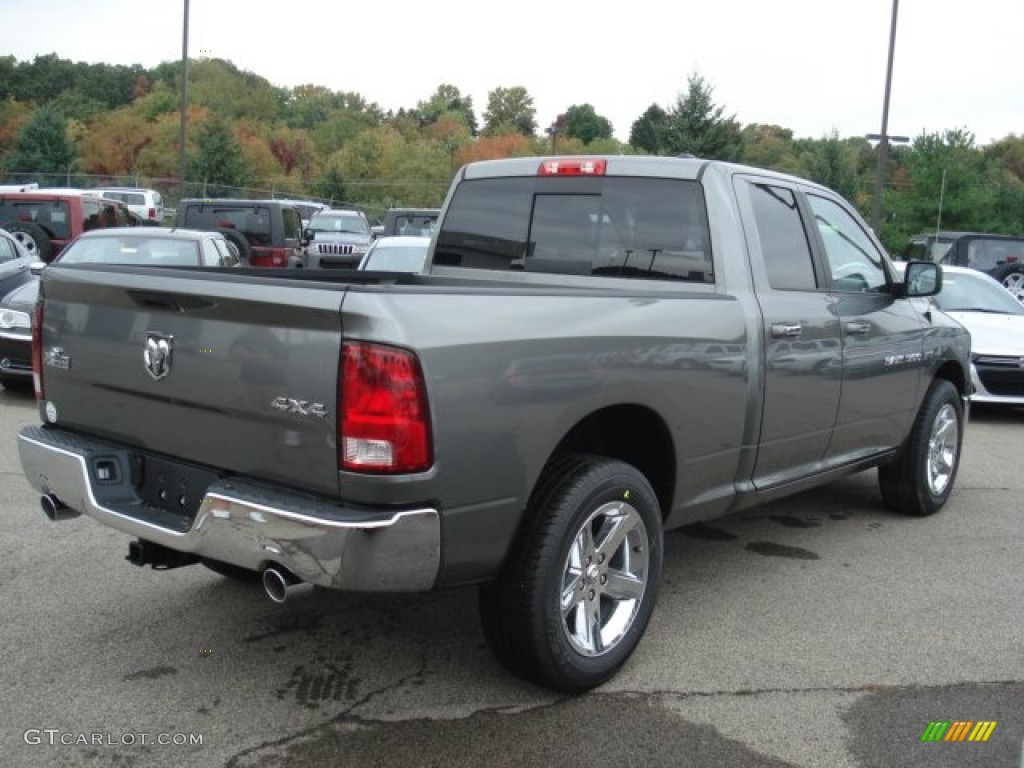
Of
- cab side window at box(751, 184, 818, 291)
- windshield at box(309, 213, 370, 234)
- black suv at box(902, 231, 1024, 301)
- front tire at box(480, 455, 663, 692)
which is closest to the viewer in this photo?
front tire at box(480, 455, 663, 692)

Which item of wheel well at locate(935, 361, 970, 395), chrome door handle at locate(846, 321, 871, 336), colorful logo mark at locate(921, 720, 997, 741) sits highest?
chrome door handle at locate(846, 321, 871, 336)

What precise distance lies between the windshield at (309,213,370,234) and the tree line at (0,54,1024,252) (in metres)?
9.53

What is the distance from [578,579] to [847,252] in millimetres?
2762

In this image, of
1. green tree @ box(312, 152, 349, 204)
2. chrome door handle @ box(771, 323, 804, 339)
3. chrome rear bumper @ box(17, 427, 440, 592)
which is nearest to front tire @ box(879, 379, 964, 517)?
chrome door handle @ box(771, 323, 804, 339)

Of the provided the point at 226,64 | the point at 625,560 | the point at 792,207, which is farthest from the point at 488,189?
the point at 226,64

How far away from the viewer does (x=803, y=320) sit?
4664 mm

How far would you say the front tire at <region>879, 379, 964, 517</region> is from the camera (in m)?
6.04

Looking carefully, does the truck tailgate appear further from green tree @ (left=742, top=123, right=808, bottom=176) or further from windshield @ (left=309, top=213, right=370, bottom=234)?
green tree @ (left=742, top=123, right=808, bottom=176)

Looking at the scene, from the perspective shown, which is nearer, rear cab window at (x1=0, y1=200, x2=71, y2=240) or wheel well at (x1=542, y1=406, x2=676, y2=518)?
wheel well at (x1=542, y1=406, x2=676, y2=518)

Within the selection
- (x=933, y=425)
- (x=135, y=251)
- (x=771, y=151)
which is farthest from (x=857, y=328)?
(x=771, y=151)

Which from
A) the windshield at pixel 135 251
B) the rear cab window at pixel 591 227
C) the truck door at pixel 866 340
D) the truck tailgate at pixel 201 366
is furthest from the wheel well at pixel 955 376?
the windshield at pixel 135 251

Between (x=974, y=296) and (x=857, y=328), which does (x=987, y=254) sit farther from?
(x=857, y=328)

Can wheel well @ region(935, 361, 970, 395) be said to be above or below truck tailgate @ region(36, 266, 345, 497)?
below

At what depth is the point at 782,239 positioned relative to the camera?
4.82 metres
